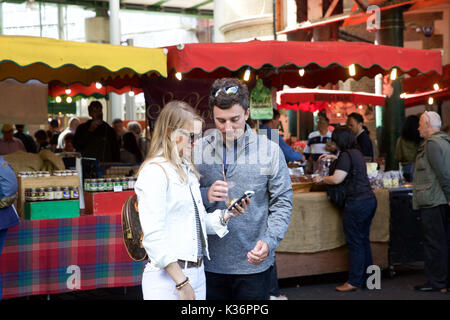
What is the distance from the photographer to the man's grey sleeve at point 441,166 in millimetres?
6414

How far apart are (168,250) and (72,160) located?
544 centimetres

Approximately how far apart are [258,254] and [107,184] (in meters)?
3.20

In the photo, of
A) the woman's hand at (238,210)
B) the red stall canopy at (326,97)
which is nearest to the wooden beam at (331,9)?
the red stall canopy at (326,97)

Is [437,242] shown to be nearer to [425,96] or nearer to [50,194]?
[50,194]

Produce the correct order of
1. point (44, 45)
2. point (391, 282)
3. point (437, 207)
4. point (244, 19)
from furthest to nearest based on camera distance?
point (244, 19) < point (391, 282) < point (437, 207) < point (44, 45)

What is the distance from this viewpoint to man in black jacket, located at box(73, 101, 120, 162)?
8.79 meters

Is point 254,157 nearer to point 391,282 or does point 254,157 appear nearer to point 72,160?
point 391,282

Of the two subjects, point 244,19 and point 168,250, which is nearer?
point 168,250

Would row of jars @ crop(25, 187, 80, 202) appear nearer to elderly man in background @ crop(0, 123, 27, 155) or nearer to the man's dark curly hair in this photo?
the man's dark curly hair

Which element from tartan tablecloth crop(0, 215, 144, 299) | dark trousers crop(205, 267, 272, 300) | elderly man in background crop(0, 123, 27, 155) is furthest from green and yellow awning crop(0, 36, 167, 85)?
elderly man in background crop(0, 123, 27, 155)

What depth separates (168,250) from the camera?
2.72 meters

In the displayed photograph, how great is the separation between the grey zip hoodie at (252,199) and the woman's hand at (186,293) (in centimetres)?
33

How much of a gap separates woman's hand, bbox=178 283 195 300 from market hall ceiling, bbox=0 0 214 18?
20536mm
